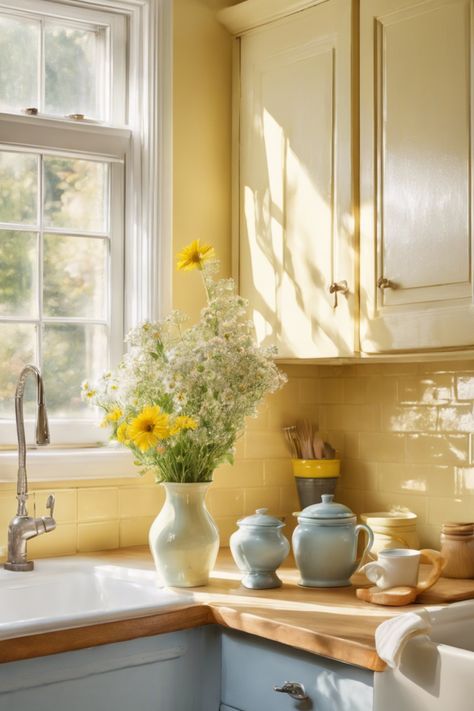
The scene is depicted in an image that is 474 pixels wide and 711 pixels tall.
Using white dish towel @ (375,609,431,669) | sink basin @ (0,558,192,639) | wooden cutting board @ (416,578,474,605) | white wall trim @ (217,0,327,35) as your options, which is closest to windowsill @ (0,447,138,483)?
sink basin @ (0,558,192,639)

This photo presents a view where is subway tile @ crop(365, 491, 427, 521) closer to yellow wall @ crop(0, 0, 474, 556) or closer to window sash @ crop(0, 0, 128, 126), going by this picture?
yellow wall @ crop(0, 0, 474, 556)

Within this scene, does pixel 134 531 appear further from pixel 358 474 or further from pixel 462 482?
pixel 462 482

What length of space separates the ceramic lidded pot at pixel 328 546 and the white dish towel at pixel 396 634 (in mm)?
499

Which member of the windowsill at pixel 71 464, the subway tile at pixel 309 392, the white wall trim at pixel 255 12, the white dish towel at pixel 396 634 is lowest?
the white dish towel at pixel 396 634

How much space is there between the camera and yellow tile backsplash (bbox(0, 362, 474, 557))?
2676 mm

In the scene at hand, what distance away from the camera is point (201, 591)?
2.24 meters

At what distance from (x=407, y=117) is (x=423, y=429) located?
2.96 ft

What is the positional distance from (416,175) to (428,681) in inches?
47.7

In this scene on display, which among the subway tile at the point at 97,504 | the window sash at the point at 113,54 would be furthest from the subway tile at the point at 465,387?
the window sash at the point at 113,54

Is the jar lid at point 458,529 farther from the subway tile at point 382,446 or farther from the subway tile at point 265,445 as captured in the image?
the subway tile at point 265,445

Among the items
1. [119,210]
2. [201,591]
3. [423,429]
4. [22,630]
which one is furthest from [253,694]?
[119,210]

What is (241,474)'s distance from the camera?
9.82 feet

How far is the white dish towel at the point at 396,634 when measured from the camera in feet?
5.55

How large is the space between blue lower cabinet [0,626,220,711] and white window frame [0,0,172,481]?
32.7 inches
